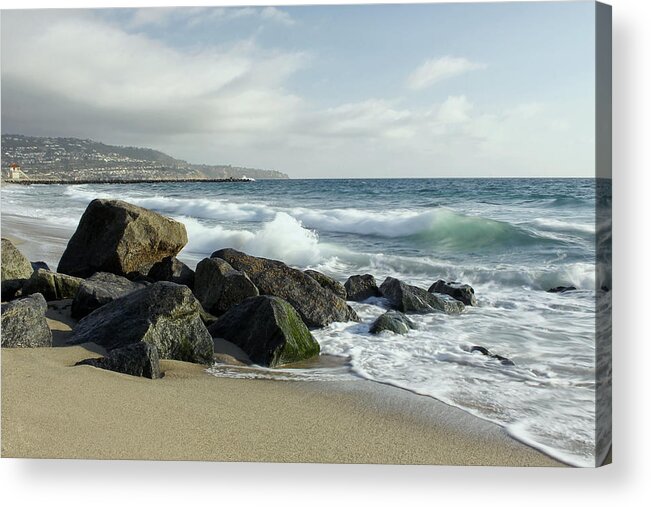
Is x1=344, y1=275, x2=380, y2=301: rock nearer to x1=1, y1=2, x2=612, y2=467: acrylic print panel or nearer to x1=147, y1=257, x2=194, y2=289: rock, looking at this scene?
x1=1, y1=2, x2=612, y2=467: acrylic print panel

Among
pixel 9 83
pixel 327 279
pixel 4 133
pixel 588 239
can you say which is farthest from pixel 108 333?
pixel 588 239

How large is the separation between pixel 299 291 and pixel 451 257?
5.35 feet

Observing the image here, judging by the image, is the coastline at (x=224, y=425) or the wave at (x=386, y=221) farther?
the wave at (x=386, y=221)

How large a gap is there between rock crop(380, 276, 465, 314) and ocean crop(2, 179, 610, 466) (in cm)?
12

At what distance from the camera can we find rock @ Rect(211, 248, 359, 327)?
481 centimetres

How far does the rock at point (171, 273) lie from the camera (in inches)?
211

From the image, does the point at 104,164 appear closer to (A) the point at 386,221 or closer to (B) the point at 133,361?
(B) the point at 133,361

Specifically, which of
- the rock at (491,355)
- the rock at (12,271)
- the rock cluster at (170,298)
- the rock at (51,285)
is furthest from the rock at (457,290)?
the rock at (12,271)

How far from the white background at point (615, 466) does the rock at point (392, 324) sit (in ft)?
5.45

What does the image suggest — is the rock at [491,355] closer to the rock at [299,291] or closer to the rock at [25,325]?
the rock at [299,291]

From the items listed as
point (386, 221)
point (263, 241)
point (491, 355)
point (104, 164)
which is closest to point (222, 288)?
point (104, 164)

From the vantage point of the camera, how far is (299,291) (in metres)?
4.96

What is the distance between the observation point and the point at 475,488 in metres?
2.89

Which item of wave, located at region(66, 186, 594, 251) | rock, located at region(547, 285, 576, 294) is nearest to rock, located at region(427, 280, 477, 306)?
wave, located at region(66, 186, 594, 251)
